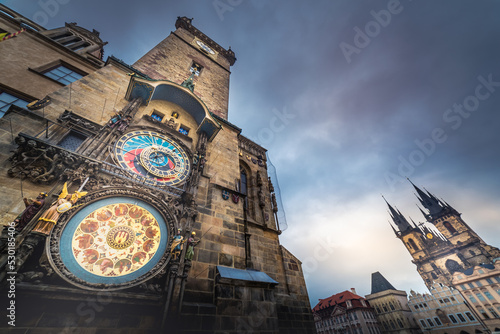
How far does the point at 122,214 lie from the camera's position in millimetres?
5008

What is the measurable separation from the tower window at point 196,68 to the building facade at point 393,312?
191ft

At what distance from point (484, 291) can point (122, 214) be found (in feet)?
190

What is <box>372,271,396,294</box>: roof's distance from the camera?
4825 cm

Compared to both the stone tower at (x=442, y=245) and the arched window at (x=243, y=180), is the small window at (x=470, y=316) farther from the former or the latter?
the arched window at (x=243, y=180)

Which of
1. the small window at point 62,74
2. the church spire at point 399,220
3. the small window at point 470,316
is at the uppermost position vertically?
the church spire at point 399,220

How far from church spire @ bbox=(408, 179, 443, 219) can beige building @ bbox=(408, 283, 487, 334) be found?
28.5 m

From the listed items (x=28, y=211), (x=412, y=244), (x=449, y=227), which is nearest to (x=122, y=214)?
(x=28, y=211)

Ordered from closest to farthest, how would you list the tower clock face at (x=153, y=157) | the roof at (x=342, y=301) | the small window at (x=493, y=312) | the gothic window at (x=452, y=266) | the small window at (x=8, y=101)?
the tower clock face at (x=153, y=157) < the small window at (x=8, y=101) < the small window at (x=493, y=312) < the roof at (x=342, y=301) < the gothic window at (x=452, y=266)

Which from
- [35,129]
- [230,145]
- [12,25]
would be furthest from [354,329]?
[12,25]

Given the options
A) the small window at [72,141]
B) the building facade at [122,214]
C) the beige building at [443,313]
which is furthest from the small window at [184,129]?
the beige building at [443,313]

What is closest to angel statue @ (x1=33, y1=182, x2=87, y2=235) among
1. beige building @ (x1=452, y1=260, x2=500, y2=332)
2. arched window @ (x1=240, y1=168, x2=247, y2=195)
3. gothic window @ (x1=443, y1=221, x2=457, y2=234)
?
arched window @ (x1=240, y1=168, x2=247, y2=195)

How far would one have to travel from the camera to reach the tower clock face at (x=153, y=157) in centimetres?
630

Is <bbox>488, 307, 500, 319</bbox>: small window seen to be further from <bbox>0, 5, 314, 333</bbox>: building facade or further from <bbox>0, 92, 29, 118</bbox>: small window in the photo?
<bbox>0, 92, 29, 118</bbox>: small window

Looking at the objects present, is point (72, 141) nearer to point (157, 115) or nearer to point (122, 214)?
point (122, 214)
